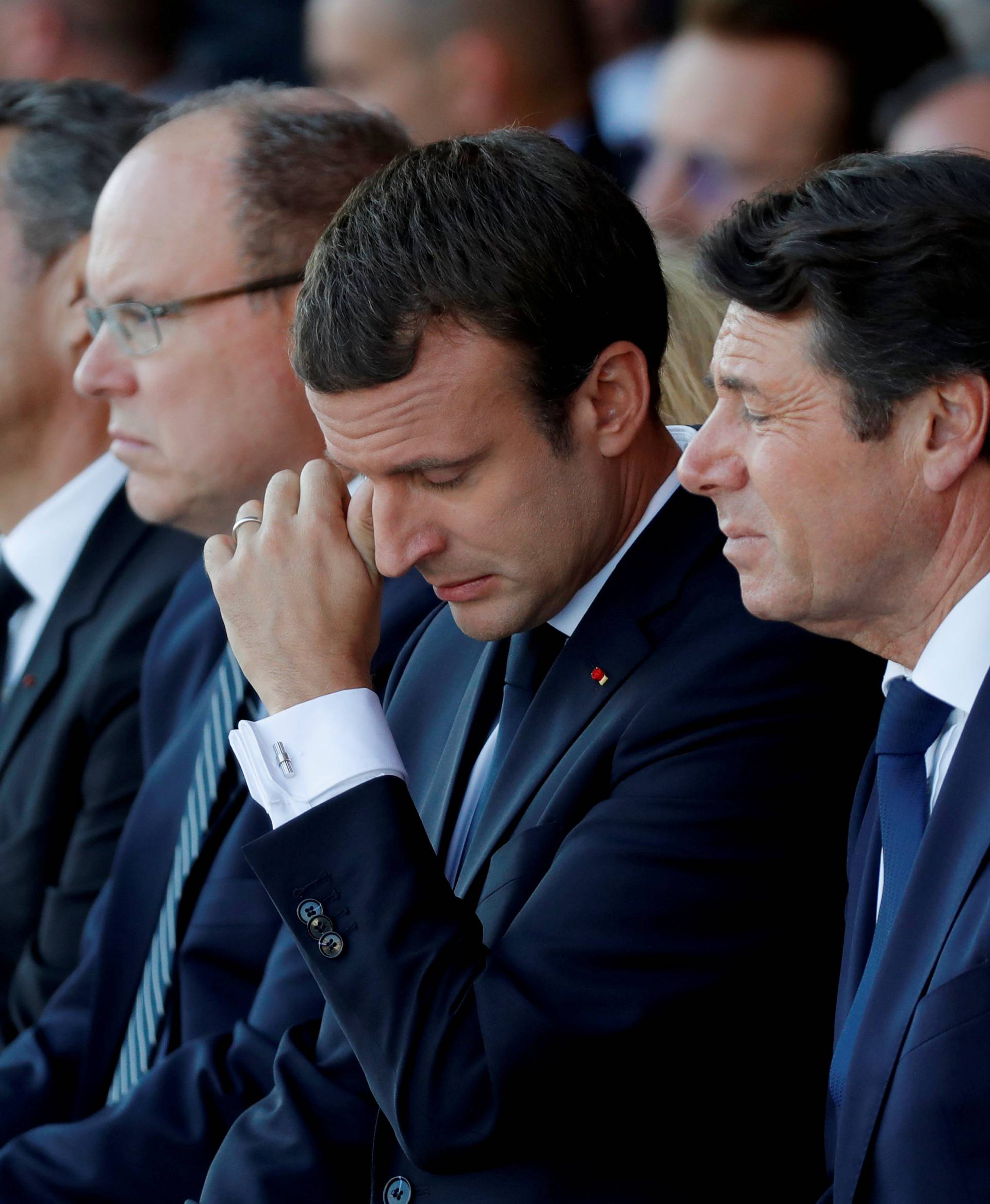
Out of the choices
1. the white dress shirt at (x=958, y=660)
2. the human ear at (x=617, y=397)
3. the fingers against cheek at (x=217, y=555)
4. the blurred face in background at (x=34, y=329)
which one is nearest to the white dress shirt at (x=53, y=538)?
the blurred face in background at (x=34, y=329)

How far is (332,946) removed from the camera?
1652mm

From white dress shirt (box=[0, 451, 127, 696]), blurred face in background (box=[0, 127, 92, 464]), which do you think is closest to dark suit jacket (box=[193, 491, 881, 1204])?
white dress shirt (box=[0, 451, 127, 696])

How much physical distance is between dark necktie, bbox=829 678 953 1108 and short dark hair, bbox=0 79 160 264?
88.5 inches

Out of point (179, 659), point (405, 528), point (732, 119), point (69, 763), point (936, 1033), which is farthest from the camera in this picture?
point (732, 119)

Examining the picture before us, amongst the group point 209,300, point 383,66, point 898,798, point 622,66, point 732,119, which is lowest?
point 898,798

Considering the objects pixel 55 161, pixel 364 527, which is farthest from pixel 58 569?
pixel 364 527

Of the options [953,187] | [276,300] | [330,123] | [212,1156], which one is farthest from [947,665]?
[330,123]

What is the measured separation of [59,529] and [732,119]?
2009mm

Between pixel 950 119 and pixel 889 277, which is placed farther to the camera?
Result: pixel 950 119

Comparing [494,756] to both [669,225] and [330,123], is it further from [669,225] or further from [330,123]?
[669,225]

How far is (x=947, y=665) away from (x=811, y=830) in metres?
0.29

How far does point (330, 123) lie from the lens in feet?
8.91

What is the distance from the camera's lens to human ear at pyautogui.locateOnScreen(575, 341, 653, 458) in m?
1.85

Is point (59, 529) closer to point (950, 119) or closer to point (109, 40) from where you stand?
point (950, 119)
